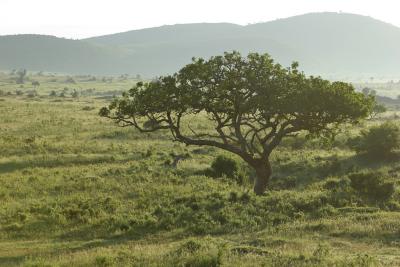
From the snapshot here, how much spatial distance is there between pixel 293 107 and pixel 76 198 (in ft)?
46.0

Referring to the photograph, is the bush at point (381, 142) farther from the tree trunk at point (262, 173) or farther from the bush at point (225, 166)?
the tree trunk at point (262, 173)

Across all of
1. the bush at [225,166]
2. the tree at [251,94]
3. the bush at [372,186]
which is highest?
the tree at [251,94]

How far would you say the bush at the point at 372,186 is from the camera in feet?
91.3

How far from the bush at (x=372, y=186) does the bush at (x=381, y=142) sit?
1474 cm

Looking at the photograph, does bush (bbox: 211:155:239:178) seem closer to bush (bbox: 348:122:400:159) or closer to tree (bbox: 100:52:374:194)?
tree (bbox: 100:52:374:194)

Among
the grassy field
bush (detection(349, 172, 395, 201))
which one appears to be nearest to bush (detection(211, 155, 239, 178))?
the grassy field

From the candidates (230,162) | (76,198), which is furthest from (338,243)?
(230,162)

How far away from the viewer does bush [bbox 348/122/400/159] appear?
4294 cm

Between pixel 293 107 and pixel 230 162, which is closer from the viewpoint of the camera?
pixel 293 107

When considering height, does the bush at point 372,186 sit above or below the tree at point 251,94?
below

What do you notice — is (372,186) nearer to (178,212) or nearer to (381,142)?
(178,212)

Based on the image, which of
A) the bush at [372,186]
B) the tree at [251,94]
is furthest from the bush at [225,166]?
the bush at [372,186]

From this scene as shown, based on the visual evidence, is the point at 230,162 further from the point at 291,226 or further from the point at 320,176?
the point at 291,226

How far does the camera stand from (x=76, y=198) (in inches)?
1188
